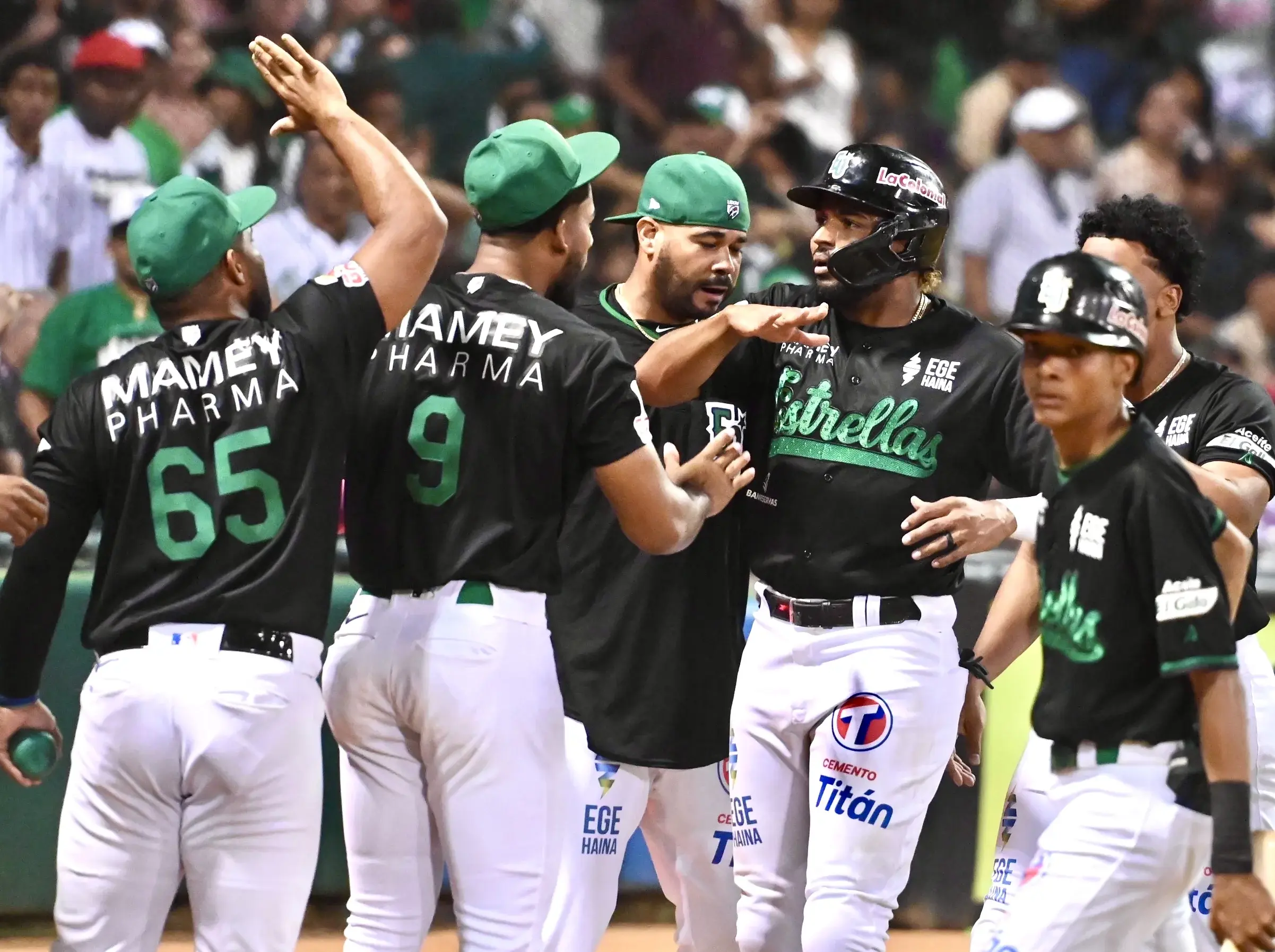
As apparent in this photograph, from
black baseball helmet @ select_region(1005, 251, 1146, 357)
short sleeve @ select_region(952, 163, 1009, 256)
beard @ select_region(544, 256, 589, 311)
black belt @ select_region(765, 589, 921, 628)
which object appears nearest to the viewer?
black baseball helmet @ select_region(1005, 251, 1146, 357)

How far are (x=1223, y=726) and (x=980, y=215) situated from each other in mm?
5857

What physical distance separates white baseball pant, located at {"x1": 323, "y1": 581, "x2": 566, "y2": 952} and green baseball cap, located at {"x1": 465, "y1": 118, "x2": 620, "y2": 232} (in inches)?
33.1

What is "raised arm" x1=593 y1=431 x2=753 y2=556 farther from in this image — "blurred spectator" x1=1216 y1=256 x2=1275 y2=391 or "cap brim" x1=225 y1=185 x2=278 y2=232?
"blurred spectator" x1=1216 y1=256 x2=1275 y2=391

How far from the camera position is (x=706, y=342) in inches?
154

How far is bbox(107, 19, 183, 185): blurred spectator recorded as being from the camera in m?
7.27

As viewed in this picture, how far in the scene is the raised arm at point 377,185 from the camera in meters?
3.53

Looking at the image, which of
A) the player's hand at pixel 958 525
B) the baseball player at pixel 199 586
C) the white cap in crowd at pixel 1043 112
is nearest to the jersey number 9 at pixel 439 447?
the baseball player at pixel 199 586

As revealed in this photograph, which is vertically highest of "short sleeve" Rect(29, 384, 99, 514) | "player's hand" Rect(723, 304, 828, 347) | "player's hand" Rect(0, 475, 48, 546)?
"player's hand" Rect(723, 304, 828, 347)

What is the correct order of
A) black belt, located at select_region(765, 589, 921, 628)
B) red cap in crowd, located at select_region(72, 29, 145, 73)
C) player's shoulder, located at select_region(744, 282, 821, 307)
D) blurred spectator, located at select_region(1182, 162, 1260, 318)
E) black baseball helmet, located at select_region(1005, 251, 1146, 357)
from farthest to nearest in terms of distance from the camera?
blurred spectator, located at select_region(1182, 162, 1260, 318), red cap in crowd, located at select_region(72, 29, 145, 73), player's shoulder, located at select_region(744, 282, 821, 307), black belt, located at select_region(765, 589, 921, 628), black baseball helmet, located at select_region(1005, 251, 1146, 357)

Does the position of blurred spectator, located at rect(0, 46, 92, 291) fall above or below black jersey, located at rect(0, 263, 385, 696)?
above

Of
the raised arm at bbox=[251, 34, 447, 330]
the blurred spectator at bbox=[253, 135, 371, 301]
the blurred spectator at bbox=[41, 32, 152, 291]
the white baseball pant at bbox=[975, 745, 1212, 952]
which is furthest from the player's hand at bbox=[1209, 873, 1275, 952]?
the blurred spectator at bbox=[41, 32, 152, 291]

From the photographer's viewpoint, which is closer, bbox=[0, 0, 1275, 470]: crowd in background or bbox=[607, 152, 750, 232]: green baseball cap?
bbox=[607, 152, 750, 232]: green baseball cap

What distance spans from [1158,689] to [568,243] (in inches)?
64.1

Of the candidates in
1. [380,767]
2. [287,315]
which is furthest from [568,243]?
[380,767]
